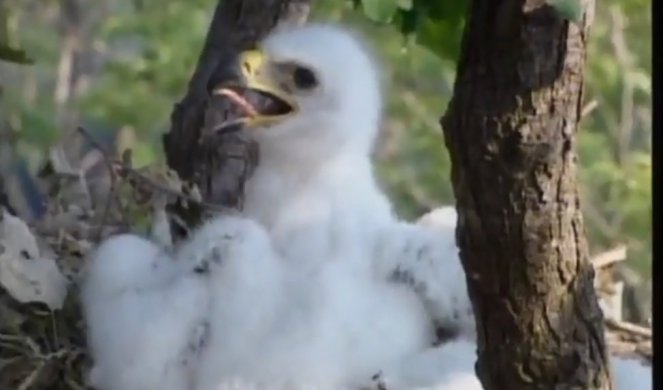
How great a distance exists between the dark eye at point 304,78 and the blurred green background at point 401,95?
1.12 metres

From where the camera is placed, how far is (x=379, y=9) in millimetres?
1239

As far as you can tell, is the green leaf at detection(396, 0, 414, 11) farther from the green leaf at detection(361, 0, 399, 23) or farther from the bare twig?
the bare twig

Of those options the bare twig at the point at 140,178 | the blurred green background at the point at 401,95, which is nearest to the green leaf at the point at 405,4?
the bare twig at the point at 140,178

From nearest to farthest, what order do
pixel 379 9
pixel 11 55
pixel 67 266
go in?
pixel 379 9, pixel 11 55, pixel 67 266

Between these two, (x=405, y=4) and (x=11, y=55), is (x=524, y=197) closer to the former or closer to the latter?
(x=405, y=4)

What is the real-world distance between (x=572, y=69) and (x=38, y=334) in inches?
32.6

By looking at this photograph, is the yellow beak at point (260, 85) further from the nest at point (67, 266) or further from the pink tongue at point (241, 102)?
the nest at point (67, 266)

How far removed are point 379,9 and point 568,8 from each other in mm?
369

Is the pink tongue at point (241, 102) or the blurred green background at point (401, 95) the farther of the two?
the blurred green background at point (401, 95)

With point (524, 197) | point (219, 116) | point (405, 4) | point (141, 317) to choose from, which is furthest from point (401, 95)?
point (524, 197)

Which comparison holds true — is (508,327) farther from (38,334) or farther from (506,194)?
(38,334)

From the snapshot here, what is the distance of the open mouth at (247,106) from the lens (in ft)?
5.08

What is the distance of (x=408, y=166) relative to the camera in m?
3.46
